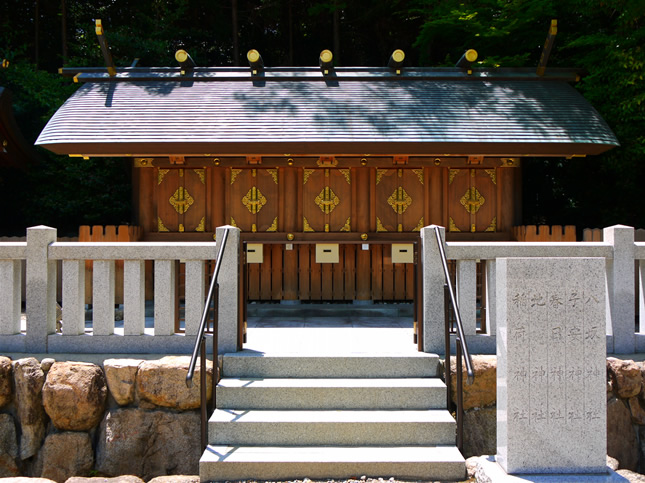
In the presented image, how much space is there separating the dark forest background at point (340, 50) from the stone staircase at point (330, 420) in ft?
28.8

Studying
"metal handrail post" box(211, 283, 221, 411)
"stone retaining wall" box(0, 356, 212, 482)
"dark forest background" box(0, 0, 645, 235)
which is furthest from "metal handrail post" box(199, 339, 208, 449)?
"dark forest background" box(0, 0, 645, 235)

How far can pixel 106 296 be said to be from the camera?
6012 mm

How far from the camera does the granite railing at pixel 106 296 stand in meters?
5.99

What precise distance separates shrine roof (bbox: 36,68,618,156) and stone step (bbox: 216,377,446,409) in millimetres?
4812

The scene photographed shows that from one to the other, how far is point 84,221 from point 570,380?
1334 cm

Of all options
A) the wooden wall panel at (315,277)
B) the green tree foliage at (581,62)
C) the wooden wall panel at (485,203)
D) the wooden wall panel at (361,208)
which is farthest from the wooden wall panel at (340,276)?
the green tree foliage at (581,62)

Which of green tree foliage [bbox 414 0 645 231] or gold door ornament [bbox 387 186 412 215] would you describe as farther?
green tree foliage [bbox 414 0 645 231]

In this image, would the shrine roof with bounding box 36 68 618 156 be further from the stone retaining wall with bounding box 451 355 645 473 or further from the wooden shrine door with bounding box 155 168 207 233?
the stone retaining wall with bounding box 451 355 645 473

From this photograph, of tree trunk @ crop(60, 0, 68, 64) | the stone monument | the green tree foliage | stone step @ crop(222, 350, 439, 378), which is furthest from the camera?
tree trunk @ crop(60, 0, 68, 64)

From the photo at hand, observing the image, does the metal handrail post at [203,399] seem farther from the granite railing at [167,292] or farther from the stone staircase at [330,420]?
the granite railing at [167,292]

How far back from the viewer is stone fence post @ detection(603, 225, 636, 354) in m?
6.02

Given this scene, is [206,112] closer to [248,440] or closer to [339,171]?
[339,171]

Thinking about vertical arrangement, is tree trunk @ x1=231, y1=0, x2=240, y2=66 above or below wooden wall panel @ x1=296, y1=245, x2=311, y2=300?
above

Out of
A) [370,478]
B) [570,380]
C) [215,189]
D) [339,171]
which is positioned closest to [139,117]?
[215,189]
